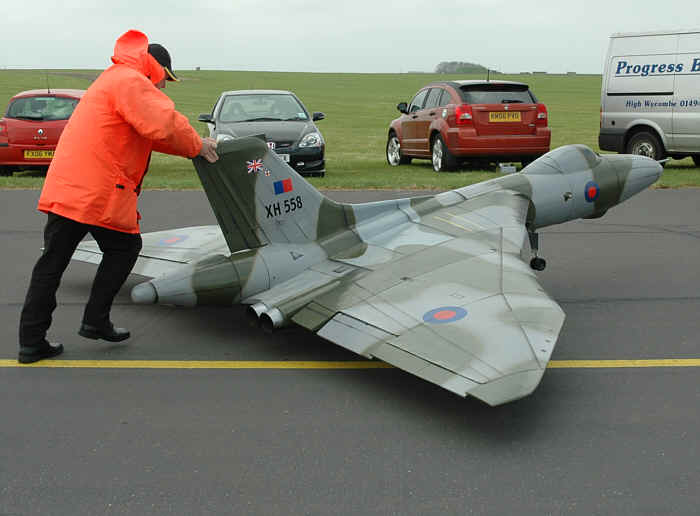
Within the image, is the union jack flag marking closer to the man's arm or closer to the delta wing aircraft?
the delta wing aircraft

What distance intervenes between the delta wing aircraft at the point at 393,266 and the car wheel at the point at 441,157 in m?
8.91

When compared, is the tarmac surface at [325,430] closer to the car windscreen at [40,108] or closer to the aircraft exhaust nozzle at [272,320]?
the aircraft exhaust nozzle at [272,320]

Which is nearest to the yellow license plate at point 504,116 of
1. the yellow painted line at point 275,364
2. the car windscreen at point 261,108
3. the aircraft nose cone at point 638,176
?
the car windscreen at point 261,108

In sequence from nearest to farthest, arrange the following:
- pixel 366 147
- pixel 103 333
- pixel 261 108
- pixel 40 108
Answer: pixel 103 333 < pixel 40 108 < pixel 261 108 < pixel 366 147

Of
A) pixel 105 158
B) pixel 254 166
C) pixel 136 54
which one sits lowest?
pixel 254 166

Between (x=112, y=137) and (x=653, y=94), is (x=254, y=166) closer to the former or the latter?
(x=112, y=137)

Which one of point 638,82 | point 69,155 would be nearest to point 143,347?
point 69,155

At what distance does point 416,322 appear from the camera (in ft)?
15.1

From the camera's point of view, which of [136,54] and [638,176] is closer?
[136,54]

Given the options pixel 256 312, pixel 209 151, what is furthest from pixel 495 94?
pixel 256 312

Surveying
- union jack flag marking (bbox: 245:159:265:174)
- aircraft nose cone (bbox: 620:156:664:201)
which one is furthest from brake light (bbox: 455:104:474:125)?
union jack flag marking (bbox: 245:159:265:174)

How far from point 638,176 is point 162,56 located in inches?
205

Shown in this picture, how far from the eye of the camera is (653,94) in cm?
1603

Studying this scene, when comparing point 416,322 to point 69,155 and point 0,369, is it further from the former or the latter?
point 0,369
